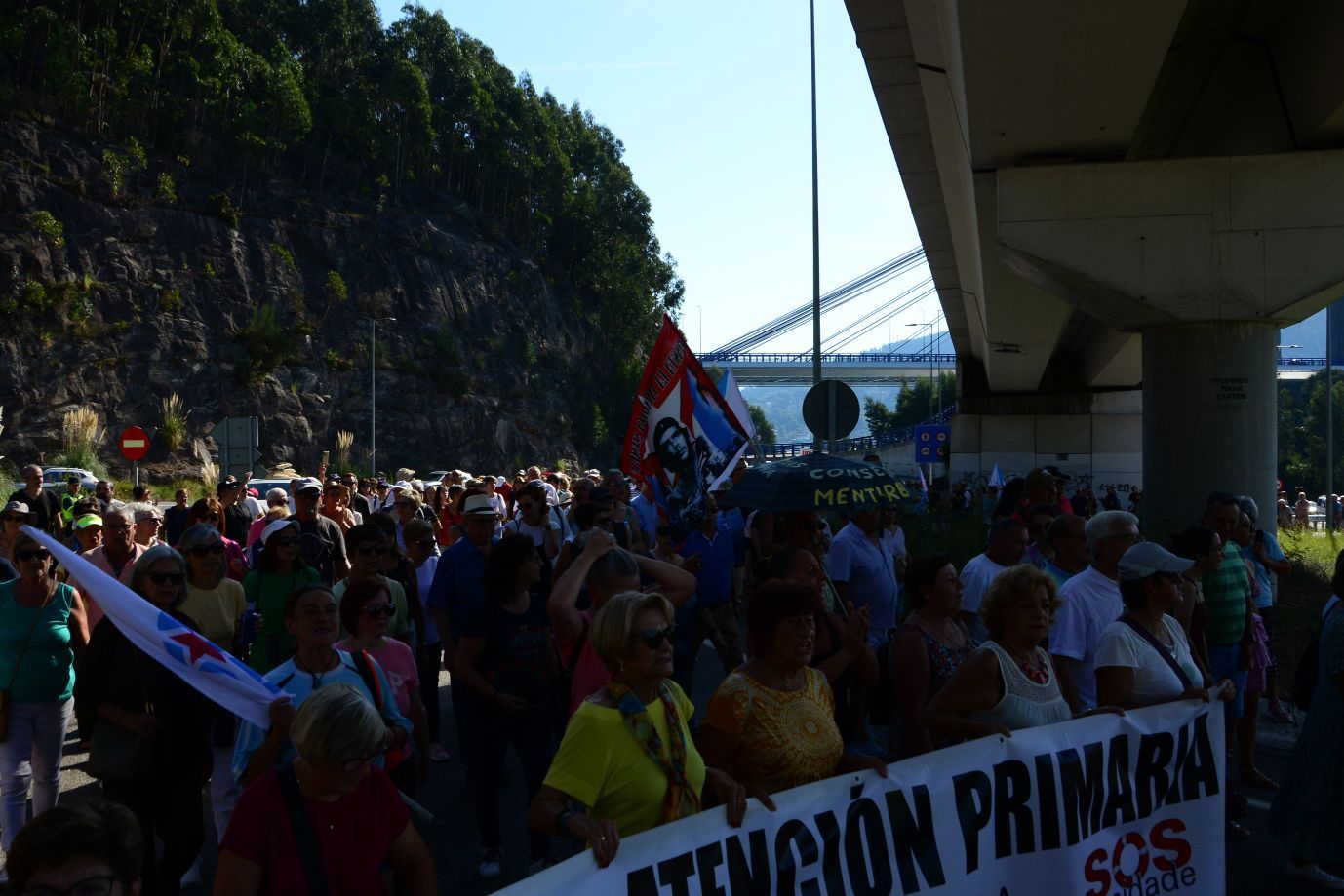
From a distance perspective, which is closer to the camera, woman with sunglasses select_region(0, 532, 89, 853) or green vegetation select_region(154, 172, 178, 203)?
woman with sunglasses select_region(0, 532, 89, 853)

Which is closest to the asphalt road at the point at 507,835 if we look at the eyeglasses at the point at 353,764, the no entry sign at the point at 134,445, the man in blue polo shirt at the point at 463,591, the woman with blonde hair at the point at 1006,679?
the man in blue polo shirt at the point at 463,591

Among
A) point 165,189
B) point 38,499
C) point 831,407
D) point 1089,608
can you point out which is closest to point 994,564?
point 1089,608

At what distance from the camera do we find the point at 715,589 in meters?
9.67

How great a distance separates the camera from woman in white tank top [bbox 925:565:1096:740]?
4.81 meters

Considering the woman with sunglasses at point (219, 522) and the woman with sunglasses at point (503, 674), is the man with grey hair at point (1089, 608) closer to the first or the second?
the woman with sunglasses at point (503, 674)

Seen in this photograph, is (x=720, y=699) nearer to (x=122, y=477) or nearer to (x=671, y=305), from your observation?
(x=122, y=477)

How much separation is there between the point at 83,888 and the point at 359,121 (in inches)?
2658

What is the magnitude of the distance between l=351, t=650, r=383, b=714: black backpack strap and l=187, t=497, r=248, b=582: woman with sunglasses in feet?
17.5

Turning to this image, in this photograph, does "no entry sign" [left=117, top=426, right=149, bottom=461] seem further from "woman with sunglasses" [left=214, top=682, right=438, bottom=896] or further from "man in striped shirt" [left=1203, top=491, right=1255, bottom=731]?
"woman with sunglasses" [left=214, top=682, right=438, bottom=896]

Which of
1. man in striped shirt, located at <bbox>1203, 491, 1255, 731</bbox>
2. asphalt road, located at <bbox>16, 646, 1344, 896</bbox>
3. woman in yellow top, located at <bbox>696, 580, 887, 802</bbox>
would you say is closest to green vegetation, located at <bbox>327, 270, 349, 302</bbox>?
asphalt road, located at <bbox>16, 646, 1344, 896</bbox>

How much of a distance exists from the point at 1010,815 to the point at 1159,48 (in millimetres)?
9179

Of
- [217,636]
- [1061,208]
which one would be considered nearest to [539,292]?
[1061,208]

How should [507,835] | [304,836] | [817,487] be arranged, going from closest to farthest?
[304,836] < [507,835] < [817,487]

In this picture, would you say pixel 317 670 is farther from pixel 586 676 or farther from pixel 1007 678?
pixel 1007 678
